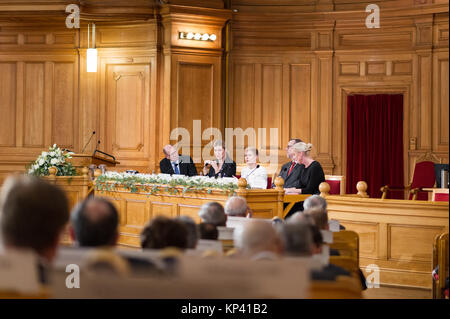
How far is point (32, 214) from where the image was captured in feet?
7.34

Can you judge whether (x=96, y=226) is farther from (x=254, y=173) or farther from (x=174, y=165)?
(x=174, y=165)

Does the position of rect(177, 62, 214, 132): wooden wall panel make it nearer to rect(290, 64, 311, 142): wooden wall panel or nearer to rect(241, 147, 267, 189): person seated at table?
rect(290, 64, 311, 142): wooden wall panel

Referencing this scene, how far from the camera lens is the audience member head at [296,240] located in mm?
2955

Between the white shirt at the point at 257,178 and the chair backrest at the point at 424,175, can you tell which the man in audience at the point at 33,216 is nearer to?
the white shirt at the point at 257,178

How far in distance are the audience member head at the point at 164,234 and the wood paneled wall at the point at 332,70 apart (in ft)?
28.0

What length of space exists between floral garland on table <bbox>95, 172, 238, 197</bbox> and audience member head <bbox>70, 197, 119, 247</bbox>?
488 cm

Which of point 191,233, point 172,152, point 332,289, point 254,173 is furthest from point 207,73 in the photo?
point 332,289

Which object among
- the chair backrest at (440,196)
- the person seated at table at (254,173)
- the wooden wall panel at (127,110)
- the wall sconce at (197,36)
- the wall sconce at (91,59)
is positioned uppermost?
the wall sconce at (197,36)

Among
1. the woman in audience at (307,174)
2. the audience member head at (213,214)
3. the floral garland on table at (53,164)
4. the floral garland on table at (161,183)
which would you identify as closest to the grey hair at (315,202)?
the audience member head at (213,214)

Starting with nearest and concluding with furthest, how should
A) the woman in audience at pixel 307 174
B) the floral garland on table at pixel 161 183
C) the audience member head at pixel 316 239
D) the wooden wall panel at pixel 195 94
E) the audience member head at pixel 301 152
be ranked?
the audience member head at pixel 316 239 → the floral garland on table at pixel 161 183 → the woman in audience at pixel 307 174 → the audience member head at pixel 301 152 → the wooden wall panel at pixel 195 94

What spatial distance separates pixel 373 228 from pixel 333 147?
15.7 ft

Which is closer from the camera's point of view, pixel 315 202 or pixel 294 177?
pixel 315 202

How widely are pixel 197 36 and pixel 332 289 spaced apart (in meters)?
9.21

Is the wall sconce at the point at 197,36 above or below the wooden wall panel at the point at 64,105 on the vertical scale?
above
